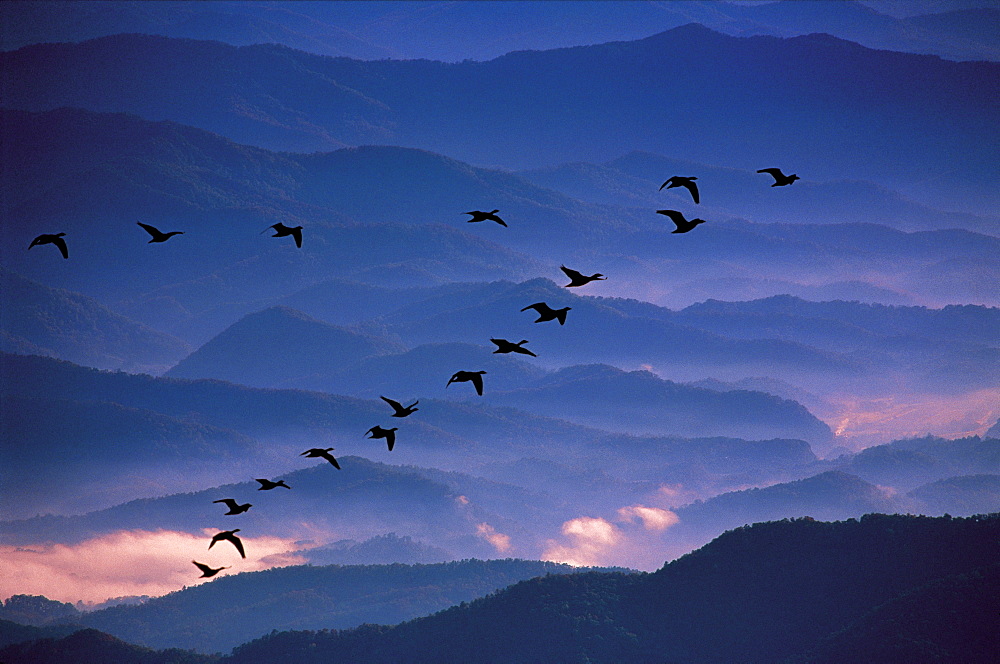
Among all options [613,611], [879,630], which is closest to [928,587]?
[879,630]

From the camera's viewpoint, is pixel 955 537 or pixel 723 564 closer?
pixel 955 537

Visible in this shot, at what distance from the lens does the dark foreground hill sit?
153000 mm

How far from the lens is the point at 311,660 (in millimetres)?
175500

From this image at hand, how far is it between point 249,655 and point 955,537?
103930 mm

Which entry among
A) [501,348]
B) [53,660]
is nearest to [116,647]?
[53,660]

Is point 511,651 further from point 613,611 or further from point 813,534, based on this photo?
point 813,534

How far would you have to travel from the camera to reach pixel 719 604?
162 m

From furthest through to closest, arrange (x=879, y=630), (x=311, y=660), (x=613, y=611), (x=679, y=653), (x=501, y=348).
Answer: (x=311, y=660)
(x=613, y=611)
(x=679, y=653)
(x=879, y=630)
(x=501, y=348)

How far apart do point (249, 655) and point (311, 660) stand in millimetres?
13207

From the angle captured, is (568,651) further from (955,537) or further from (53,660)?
(53,660)

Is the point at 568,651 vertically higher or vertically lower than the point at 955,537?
lower

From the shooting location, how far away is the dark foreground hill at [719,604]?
15300 centimetres

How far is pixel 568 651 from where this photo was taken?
15688 cm

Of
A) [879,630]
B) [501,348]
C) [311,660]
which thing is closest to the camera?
[501,348]
